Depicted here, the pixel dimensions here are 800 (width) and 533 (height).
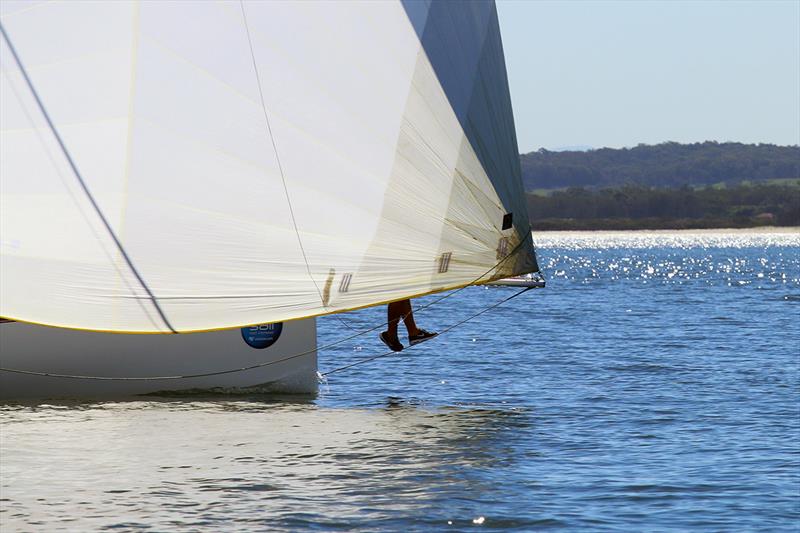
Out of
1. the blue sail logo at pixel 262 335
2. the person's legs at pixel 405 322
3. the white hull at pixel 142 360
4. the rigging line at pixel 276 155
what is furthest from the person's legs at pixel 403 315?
the rigging line at pixel 276 155

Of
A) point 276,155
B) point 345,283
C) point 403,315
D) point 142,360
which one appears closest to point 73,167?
point 276,155

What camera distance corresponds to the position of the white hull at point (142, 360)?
18.7 m

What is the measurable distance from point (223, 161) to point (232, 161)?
0.11 meters

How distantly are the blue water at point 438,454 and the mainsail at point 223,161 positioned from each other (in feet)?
5.76

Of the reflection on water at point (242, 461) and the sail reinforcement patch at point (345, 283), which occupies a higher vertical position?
the sail reinforcement patch at point (345, 283)

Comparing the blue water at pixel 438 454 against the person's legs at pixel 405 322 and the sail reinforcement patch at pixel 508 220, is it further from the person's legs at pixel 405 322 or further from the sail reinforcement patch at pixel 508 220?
the sail reinforcement patch at pixel 508 220

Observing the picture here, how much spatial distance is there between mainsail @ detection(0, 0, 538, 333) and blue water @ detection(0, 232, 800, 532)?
1.76 metres

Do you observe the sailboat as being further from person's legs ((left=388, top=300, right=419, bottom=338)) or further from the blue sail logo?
the blue sail logo

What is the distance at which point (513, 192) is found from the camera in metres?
17.5

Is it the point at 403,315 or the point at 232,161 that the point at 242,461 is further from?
the point at 403,315

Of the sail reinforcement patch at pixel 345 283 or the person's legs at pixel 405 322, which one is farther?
the person's legs at pixel 405 322

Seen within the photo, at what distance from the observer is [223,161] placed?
16078 millimetres

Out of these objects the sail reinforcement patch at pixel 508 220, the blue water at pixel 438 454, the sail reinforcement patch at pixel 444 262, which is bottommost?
the blue water at pixel 438 454

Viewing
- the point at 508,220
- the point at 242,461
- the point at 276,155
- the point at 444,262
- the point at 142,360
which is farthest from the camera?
the point at 142,360
